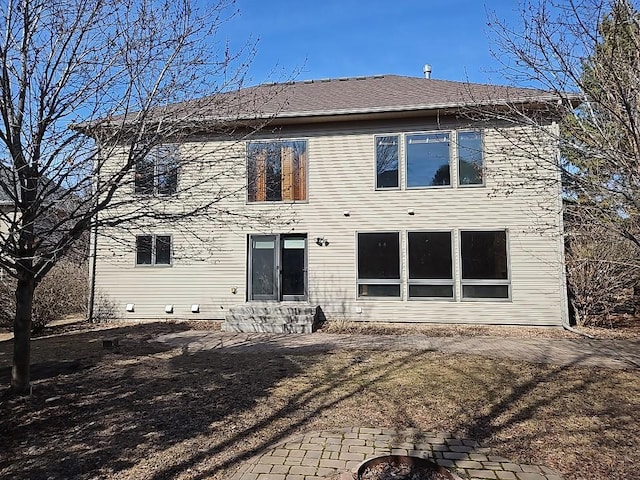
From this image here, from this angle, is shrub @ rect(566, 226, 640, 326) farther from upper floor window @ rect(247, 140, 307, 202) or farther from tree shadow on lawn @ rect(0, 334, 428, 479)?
upper floor window @ rect(247, 140, 307, 202)

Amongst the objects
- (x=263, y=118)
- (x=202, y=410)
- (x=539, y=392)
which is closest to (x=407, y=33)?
(x=263, y=118)

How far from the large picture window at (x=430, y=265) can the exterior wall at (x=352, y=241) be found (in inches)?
6.5

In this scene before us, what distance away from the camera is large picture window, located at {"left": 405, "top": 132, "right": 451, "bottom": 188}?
10.7 metres

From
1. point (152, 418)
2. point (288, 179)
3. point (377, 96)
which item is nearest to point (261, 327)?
point (288, 179)

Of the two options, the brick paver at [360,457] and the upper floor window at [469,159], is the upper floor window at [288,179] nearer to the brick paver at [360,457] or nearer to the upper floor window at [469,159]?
the upper floor window at [469,159]

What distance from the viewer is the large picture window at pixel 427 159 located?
1070 cm

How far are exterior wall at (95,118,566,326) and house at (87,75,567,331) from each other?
0.09 feet

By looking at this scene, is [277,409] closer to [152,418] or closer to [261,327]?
[152,418]

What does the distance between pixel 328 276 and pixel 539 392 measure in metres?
6.57

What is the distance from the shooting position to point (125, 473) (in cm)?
312

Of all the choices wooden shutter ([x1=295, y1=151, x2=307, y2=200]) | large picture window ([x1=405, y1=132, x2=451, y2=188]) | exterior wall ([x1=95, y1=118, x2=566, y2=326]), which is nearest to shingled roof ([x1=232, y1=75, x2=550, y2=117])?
exterior wall ([x1=95, y1=118, x2=566, y2=326])

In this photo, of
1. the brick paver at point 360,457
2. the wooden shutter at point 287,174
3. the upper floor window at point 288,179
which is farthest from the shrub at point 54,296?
the brick paver at point 360,457

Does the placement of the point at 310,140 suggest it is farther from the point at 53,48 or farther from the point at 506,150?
the point at 53,48

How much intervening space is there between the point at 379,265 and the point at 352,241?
0.97m
